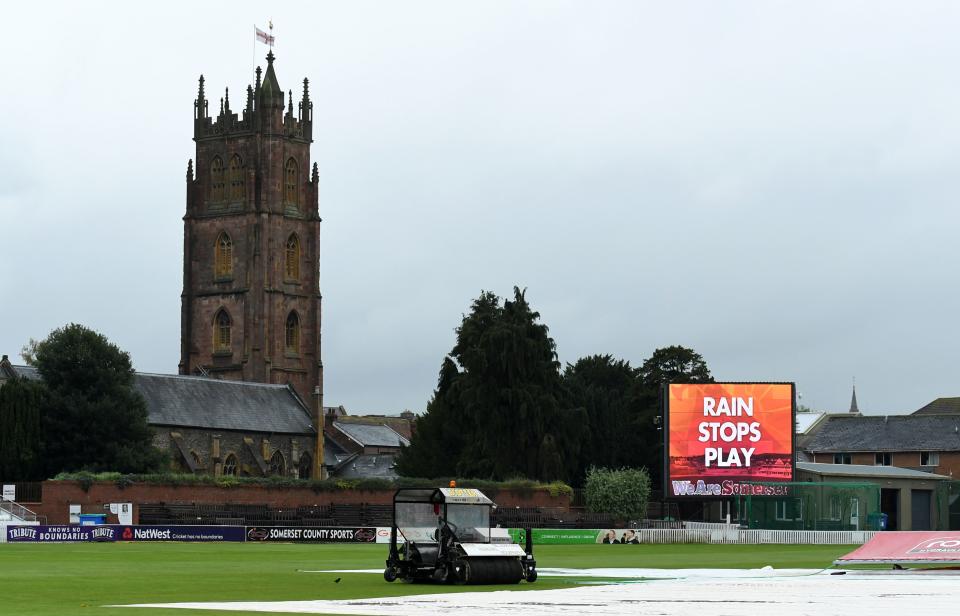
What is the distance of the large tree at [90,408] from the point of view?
91938 mm

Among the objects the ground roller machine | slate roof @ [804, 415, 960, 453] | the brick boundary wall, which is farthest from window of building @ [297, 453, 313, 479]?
the ground roller machine

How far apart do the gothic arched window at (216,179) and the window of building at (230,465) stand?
2893cm

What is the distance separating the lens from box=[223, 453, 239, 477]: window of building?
11688cm

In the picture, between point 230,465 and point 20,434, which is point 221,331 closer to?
point 230,465

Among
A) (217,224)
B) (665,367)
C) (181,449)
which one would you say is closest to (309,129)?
(217,224)

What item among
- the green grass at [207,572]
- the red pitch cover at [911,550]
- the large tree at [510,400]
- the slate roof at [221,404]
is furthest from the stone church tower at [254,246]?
the red pitch cover at [911,550]

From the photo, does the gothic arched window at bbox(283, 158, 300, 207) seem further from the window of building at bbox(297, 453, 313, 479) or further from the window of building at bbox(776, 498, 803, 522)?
the window of building at bbox(776, 498, 803, 522)

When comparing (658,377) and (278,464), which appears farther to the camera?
(278,464)

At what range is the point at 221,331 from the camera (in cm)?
13562

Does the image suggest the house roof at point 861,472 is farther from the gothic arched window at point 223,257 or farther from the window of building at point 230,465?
the gothic arched window at point 223,257

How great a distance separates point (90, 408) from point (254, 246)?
4444cm

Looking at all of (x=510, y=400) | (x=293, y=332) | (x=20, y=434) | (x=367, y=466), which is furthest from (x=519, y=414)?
(x=293, y=332)

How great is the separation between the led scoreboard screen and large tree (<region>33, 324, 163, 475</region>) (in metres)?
31.9

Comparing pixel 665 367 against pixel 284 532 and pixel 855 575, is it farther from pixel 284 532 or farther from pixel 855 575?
pixel 855 575
